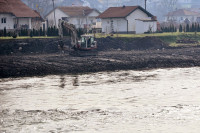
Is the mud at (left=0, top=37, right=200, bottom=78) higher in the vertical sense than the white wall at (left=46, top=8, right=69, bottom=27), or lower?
lower

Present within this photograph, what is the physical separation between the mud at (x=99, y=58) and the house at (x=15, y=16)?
17.4 m

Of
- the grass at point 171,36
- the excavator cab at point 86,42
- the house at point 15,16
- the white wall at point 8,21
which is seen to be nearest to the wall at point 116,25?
the grass at point 171,36

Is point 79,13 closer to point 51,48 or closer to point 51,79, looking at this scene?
point 51,48

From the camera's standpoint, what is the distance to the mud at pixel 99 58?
44.7 metres

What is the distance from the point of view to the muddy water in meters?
25.4

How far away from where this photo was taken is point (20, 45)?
56.5 metres

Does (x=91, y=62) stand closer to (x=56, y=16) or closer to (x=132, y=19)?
(x=132, y=19)

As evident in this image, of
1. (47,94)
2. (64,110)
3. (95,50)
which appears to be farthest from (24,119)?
(95,50)

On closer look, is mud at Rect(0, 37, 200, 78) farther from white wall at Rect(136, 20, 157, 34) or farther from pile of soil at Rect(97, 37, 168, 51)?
white wall at Rect(136, 20, 157, 34)

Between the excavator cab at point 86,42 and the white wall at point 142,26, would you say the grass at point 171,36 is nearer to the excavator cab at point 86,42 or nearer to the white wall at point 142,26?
the white wall at point 142,26

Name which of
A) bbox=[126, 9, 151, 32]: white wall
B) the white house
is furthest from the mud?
bbox=[126, 9, 151, 32]: white wall

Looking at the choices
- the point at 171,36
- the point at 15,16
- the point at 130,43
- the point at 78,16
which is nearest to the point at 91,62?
the point at 130,43

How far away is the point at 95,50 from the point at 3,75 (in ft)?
54.2

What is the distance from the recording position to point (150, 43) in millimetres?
63062
